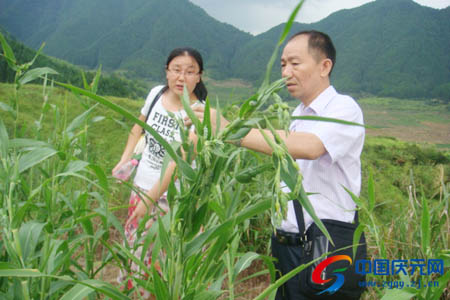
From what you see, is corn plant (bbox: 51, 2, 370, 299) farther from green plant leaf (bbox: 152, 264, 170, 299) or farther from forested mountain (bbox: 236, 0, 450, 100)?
forested mountain (bbox: 236, 0, 450, 100)

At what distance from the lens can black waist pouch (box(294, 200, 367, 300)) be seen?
3.76 ft

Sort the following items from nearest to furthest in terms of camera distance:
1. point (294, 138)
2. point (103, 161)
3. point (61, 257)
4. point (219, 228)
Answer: point (219, 228), point (61, 257), point (294, 138), point (103, 161)

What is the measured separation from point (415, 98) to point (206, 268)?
28.5ft

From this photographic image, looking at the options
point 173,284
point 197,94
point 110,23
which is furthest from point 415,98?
point 110,23

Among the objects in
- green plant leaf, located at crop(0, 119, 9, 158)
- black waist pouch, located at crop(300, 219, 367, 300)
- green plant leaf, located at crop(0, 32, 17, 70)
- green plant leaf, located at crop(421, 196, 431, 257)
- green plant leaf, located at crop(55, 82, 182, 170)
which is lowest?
black waist pouch, located at crop(300, 219, 367, 300)

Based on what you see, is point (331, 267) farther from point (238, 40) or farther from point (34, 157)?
point (238, 40)

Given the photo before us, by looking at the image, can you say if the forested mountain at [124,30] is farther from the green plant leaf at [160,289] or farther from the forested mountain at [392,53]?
the green plant leaf at [160,289]

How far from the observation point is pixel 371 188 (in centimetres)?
74

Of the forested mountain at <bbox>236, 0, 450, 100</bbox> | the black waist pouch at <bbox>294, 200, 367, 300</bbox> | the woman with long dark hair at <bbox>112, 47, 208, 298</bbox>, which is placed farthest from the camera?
the forested mountain at <bbox>236, 0, 450, 100</bbox>

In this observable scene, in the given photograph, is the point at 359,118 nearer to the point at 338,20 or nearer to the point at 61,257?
the point at 61,257

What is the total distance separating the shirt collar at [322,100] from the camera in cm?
132

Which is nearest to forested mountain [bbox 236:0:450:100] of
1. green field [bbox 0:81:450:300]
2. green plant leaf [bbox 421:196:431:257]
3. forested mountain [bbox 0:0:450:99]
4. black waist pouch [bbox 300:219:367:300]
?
forested mountain [bbox 0:0:450:99]

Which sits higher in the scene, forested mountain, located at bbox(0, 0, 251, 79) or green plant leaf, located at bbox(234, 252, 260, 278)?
forested mountain, located at bbox(0, 0, 251, 79)

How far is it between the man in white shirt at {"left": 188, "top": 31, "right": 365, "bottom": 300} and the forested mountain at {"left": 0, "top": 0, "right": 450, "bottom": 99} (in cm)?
29
